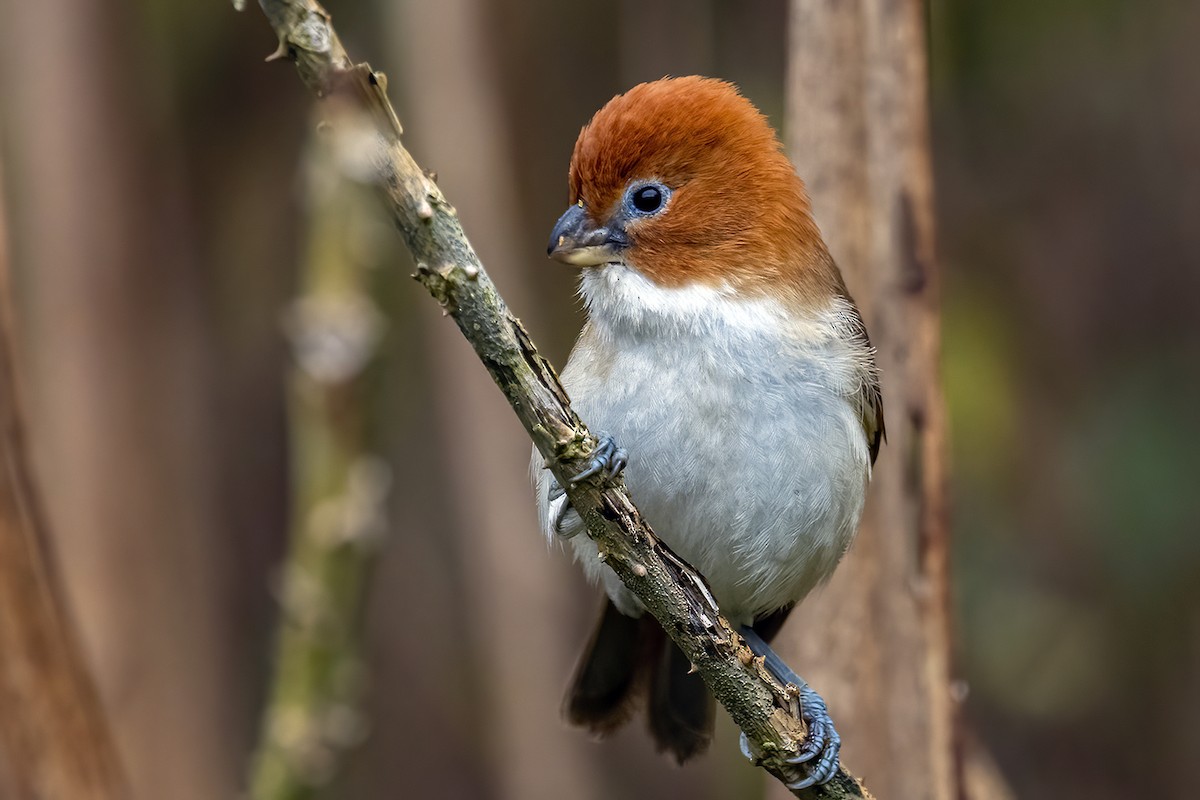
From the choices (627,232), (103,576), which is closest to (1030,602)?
(627,232)

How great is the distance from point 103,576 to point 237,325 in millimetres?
1573

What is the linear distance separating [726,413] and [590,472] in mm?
713

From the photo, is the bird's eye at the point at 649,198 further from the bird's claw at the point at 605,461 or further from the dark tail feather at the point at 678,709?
the dark tail feather at the point at 678,709

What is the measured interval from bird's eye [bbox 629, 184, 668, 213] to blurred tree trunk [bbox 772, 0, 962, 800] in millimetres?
362

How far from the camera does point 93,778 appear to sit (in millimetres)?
2488

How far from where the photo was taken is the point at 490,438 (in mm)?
3797

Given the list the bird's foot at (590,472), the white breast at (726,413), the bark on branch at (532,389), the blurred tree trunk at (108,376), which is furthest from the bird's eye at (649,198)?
the blurred tree trunk at (108,376)

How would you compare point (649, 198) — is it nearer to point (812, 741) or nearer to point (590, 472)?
point (590, 472)

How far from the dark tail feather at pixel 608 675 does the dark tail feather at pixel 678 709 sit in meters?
0.05

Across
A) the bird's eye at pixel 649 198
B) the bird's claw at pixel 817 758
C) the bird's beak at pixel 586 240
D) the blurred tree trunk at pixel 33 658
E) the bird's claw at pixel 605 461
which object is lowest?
the bird's claw at pixel 817 758

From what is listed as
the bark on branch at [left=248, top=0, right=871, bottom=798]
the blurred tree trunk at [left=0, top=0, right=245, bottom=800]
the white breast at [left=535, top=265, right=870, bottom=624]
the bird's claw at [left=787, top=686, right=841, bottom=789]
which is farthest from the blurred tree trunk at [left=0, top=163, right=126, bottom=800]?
the bird's claw at [left=787, top=686, right=841, bottom=789]

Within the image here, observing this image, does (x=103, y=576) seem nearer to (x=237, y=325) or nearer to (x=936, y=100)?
(x=237, y=325)

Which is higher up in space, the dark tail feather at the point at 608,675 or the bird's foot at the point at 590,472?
the bird's foot at the point at 590,472

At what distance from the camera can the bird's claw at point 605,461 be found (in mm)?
1768
